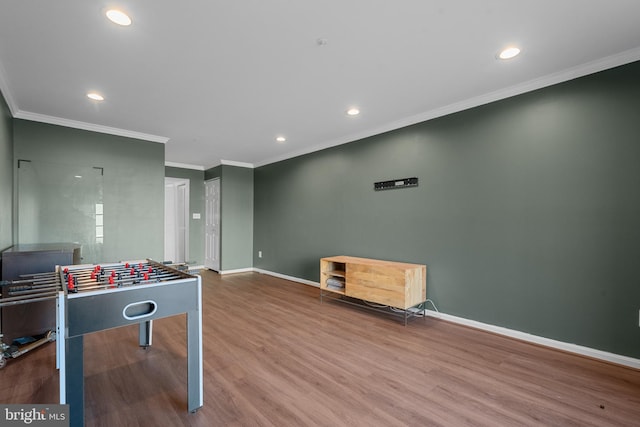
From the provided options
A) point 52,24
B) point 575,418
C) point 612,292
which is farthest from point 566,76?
point 52,24

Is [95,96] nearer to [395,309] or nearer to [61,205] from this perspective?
[61,205]

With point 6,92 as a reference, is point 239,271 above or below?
below

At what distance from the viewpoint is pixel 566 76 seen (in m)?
2.58

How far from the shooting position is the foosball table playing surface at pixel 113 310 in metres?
1.41

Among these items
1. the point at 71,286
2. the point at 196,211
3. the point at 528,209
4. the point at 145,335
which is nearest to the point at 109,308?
the point at 71,286

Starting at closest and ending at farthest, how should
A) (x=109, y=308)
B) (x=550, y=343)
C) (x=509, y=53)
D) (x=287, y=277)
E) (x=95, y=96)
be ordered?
(x=109, y=308) < (x=509, y=53) < (x=550, y=343) < (x=95, y=96) < (x=287, y=277)

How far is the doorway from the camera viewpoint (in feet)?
22.8

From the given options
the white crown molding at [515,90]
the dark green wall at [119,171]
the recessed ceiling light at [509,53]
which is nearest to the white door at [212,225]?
the dark green wall at [119,171]

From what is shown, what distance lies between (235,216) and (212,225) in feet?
2.32

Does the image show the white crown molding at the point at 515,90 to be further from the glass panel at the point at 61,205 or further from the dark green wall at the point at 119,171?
the glass panel at the point at 61,205

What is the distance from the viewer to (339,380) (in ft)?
6.94

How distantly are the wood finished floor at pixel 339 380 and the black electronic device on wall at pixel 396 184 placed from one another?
1728mm

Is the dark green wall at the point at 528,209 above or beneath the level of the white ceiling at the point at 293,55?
beneath

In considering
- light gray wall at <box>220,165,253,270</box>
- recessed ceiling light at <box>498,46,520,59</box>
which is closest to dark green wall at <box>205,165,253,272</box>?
light gray wall at <box>220,165,253,270</box>
